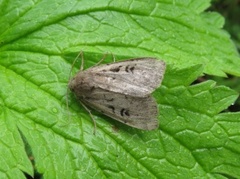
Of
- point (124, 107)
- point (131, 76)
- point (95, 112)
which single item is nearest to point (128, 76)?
point (131, 76)

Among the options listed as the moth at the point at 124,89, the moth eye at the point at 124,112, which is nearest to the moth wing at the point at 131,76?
the moth at the point at 124,89

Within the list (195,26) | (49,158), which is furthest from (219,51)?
(49,158)

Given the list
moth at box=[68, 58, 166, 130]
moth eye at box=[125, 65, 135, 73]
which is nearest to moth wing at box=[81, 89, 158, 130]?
moth at box=[68, 58, 166, 130]

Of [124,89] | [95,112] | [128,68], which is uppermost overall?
[128,68]

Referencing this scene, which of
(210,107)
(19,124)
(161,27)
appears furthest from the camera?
(161,27)

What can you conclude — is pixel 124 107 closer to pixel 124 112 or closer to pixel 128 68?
pixel 124 112

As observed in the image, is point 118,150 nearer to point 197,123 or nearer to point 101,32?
point 197,123

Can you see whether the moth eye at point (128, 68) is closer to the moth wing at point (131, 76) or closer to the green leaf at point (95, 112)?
the moth wing at point (131, 76)
